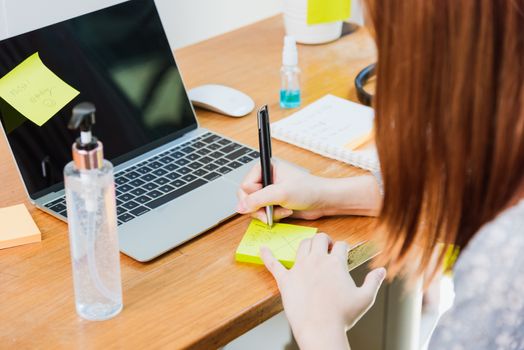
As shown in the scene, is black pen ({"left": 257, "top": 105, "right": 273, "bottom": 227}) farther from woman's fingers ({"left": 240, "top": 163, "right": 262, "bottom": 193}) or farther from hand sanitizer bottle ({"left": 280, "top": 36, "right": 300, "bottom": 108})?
hand sanitizer bottle ({"left": 280, "top": 36, "right": 300, "bottom": 108})

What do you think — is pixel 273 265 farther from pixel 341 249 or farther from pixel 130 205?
pixel 130 205

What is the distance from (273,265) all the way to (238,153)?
0.31 metres

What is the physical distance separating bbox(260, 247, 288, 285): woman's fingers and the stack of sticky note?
301 millimetres

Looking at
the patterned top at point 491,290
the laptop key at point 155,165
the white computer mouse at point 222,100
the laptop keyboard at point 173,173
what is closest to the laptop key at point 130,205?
the laptop keyboard at point 173,173

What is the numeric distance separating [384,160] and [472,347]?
211 mm

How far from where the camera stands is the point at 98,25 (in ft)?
4.05

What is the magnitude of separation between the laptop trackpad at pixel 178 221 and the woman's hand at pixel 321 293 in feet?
0.39

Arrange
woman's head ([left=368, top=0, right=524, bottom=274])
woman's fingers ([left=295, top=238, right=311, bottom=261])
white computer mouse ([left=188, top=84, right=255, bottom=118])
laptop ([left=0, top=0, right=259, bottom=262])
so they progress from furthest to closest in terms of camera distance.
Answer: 1. white computer mouse ([left=188, top=84, right=255, bottom=118])
2. laptop ([left=0, top=0, right=259, bottom=262])
3. woman's fingers ([left=295, top=238, right=311, bottom=261])
4. woman's head ([left=368, top=0, right=524, bottom=274])

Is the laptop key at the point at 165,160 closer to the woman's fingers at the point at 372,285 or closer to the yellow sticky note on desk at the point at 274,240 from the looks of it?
the yellow sticky note on desk at the point at 274,240

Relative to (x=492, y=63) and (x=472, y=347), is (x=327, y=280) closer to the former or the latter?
(x=472, y=347)

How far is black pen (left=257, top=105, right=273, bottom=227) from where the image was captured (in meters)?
1.08

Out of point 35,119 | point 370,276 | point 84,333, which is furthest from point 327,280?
point 35,119

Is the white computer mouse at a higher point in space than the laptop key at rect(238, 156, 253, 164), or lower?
higher

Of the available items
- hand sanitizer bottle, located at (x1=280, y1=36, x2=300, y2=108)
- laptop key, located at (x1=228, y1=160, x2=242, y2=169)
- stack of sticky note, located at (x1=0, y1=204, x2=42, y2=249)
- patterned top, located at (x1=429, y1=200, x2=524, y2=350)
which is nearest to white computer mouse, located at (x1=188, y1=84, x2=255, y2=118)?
hand sanitizer bottle, located at (x1=280, y1=36, x2=300, y2=108)
